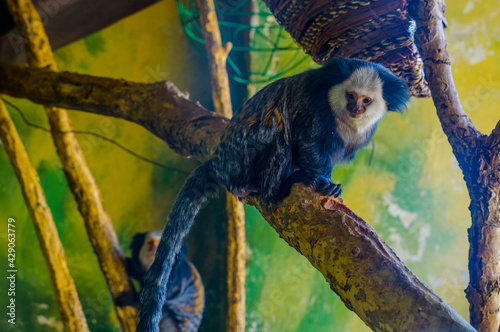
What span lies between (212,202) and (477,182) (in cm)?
172

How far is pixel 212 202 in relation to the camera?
2545mm

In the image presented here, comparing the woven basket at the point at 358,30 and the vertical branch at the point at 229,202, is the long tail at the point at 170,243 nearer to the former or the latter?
the woven basket at the point at 358,30

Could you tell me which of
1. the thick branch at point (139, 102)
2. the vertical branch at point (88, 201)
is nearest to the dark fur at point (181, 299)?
the vertical branch at point (88, 201)

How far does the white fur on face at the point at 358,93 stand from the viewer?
1.14 metres

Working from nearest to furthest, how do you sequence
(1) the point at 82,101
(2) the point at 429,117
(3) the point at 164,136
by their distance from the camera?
1. (3) the point at 164,136
2. (1) the point at 82,101
3. (2) the point at 429,117

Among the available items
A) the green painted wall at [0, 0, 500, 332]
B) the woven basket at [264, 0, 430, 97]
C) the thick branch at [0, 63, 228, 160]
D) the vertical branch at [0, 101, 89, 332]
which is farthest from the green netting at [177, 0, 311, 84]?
the vertical branch at [0, 101, 89, 332]

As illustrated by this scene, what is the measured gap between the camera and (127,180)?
2.60m

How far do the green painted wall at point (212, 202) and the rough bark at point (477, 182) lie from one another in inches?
44.8

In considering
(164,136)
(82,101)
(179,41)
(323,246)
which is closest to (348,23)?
(323,246)

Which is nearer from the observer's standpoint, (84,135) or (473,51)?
(473,51)

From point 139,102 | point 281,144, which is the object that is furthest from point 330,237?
point 139,102

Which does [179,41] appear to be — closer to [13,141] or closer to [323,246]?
[13,141]

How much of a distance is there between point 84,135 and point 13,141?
0.56m

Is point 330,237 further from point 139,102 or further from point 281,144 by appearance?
point 139,102
